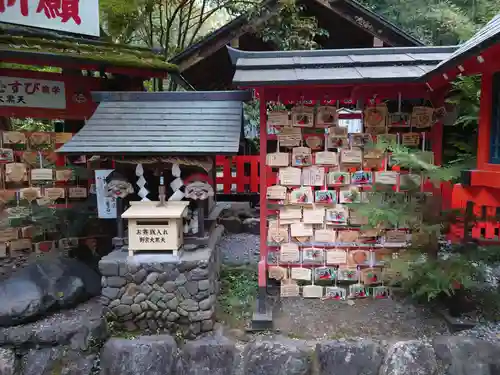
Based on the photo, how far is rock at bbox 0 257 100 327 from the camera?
17.8 feet

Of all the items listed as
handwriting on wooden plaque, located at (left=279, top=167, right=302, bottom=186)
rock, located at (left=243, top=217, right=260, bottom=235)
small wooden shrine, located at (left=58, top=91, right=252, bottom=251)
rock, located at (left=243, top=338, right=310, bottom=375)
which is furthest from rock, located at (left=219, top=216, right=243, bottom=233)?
rock, located at (left=243, top=338, right=310, bottom=375)

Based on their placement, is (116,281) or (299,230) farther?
(299,230)

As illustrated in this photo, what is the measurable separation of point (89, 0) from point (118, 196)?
12.6 ft

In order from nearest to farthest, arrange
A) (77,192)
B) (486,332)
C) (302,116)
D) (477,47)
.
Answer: (477,47) → (486,332) → (302,116) → (77,192)

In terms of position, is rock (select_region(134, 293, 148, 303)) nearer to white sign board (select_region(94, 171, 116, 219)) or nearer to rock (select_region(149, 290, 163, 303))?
A: rock (select_region(149, 290, 163, 303))

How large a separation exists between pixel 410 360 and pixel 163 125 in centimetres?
448

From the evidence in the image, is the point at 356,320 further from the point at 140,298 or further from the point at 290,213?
the point at 140,298

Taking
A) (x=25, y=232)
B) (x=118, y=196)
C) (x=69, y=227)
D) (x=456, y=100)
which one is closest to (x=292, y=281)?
(x=118, y=196)

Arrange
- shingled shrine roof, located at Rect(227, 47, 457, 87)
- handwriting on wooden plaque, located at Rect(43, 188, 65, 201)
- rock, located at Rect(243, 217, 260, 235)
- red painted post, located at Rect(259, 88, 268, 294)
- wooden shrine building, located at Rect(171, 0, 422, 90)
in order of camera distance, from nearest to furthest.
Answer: shingled shrine roof, located at Rect(227, 47, 457, 87) < red painted post, located at Rect(259, 88, 268, 294) < handwriting on wooden plaque, located at Rect(43, 188, 65, 201) < wooden shrine building, located at Rect(171, 0, 422, 90) < rock, located at Rect(243, 217, 260, 235)

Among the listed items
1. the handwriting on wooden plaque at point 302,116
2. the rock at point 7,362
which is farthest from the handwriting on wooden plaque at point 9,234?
the handwriting on wooden plaque at point 302,116

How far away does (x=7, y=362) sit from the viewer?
5180mm

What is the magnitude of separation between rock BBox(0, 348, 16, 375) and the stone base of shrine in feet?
4.68

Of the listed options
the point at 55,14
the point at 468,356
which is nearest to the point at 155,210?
the point at 55,14

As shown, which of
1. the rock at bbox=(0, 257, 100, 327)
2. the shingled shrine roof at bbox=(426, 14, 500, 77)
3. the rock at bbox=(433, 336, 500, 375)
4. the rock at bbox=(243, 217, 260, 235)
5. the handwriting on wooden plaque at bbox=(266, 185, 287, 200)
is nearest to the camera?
the shingled shrine roof at bbox=(426, 14, 500, 77)
